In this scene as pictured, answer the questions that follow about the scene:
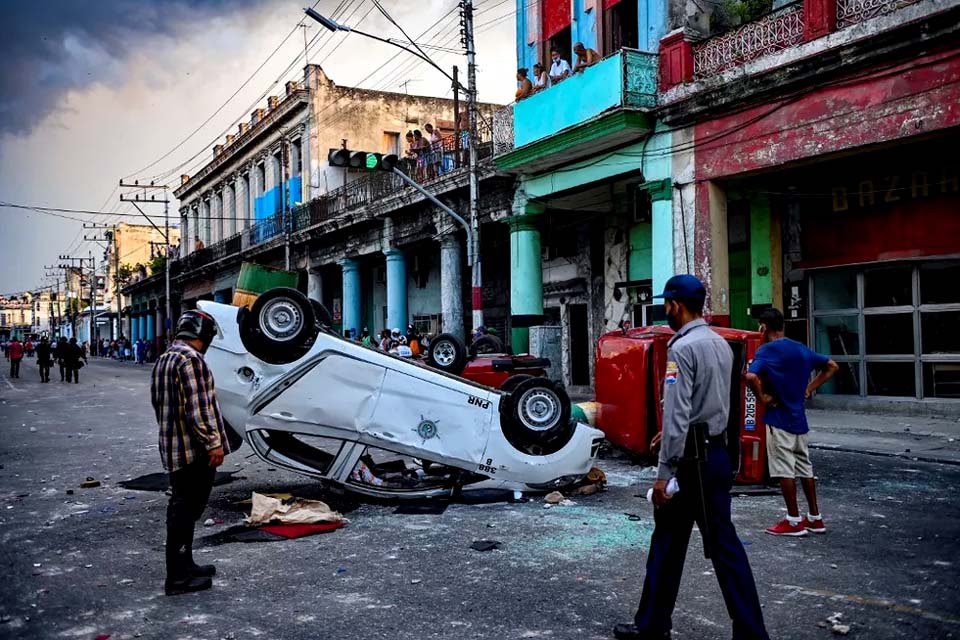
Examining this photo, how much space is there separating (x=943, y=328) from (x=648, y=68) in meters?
7.13

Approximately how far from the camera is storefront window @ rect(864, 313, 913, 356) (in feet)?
46.3

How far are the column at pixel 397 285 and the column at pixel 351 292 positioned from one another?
152 inches

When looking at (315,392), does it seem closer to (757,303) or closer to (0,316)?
(757,303)

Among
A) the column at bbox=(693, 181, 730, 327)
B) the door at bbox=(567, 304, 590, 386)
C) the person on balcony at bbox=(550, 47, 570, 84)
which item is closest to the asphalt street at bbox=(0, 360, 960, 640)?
the column at bbox=(693, 181, 730, 327)

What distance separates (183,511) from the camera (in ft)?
15.9

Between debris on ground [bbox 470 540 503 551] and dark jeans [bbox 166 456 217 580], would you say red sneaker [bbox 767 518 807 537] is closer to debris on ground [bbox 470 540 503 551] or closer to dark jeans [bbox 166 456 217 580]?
debris on ground [bbox 470 540 503 551]

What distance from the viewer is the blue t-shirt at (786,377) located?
5.93 m

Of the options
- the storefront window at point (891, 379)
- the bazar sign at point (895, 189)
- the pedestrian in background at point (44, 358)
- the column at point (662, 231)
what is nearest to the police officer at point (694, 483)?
the bazar sign at point (895, 189)

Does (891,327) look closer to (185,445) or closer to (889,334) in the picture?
(889,334)

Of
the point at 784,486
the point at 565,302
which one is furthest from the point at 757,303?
the point at 784,486

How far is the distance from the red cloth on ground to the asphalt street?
159 mm

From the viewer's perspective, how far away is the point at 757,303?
15969 millimetres

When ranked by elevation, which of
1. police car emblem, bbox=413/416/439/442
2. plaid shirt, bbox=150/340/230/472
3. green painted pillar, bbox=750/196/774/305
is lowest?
police car emblem, bbox=413/416/439/442

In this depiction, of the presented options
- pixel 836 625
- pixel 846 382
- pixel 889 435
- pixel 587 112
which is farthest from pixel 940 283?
pixel 836 625
